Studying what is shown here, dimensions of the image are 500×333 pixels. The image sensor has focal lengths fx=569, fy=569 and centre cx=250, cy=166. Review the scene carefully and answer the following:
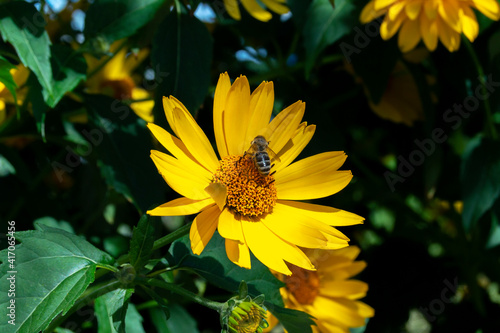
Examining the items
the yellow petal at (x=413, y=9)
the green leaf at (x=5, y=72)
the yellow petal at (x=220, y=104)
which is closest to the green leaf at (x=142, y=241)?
the yellow petal at (x=220, y=104)

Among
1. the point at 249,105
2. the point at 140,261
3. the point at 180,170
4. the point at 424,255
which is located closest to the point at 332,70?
the point at 424,255

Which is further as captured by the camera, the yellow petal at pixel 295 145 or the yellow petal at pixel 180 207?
the yellow petal at pixel 295 145

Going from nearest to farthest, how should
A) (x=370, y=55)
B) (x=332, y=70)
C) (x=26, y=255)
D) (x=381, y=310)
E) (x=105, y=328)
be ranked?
1. (x=26, y=255)
2. (x=105, y=328)
3. (x=370, y=55)
4. (x=381, y=310)
5. (x=332, y=70)

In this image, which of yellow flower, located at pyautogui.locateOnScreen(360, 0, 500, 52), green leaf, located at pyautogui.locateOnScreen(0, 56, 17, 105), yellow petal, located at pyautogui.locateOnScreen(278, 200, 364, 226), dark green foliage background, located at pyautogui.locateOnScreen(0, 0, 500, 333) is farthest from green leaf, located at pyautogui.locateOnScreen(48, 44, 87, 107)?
yellow flower, located at pyautogui.locateOnScreen(360, 0, 500, 52)

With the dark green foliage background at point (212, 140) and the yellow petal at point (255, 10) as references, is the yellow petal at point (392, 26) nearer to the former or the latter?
the dark green foliage background at point (212, 140)

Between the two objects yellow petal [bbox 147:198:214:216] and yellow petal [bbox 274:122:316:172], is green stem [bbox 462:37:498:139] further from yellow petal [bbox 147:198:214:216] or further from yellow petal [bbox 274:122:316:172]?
yellow petal [bbox 147:198:214:216]

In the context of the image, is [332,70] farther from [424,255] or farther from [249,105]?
[249,105]
